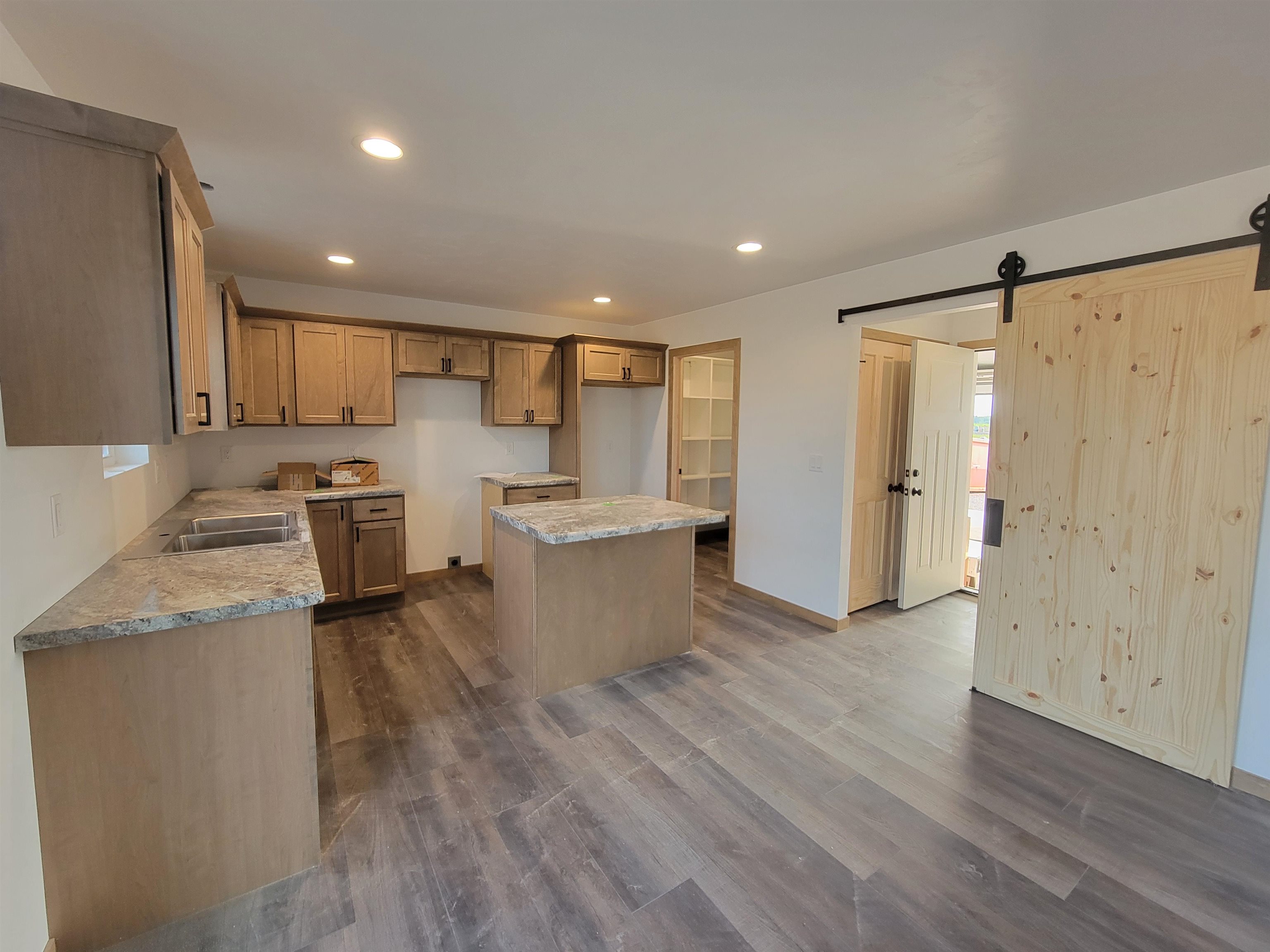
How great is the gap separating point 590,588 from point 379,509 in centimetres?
205

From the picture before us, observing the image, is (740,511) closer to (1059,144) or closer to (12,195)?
(1059,144)

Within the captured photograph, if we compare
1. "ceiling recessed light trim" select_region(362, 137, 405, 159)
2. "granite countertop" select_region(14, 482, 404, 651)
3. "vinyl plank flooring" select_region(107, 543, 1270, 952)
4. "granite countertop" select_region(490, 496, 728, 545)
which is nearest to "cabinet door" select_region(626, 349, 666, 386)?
"granite countertop" select_region(490, 496, 728, 545)

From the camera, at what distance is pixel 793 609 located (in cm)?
412

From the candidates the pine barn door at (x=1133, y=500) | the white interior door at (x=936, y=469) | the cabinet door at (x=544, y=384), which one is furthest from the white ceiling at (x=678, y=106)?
the cabinet door at (x=544, y=384)

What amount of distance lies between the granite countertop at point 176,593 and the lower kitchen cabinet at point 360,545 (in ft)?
4.64

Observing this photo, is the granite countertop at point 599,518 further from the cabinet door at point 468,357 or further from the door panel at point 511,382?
the cabinet door at point 468,357

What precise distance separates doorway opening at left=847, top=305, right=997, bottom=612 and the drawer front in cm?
238

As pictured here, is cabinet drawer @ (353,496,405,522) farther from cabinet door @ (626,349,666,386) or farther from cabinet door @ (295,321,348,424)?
cabinet door @ (626,349,666,386)

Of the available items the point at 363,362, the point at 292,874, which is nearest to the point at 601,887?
the point at 292,874

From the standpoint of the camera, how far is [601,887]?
1730 millimetres

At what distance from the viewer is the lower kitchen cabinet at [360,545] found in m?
3.94

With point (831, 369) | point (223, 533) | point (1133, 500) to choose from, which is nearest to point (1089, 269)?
point (1133, 500)

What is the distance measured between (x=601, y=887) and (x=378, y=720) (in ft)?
4.81

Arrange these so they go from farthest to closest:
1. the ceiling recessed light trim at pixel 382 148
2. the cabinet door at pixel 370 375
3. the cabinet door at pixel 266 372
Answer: the cabinet door at pixel 370 375
the cabinet door at pixel 266 372
the ceiling recessed light trim at pixel 382 148
